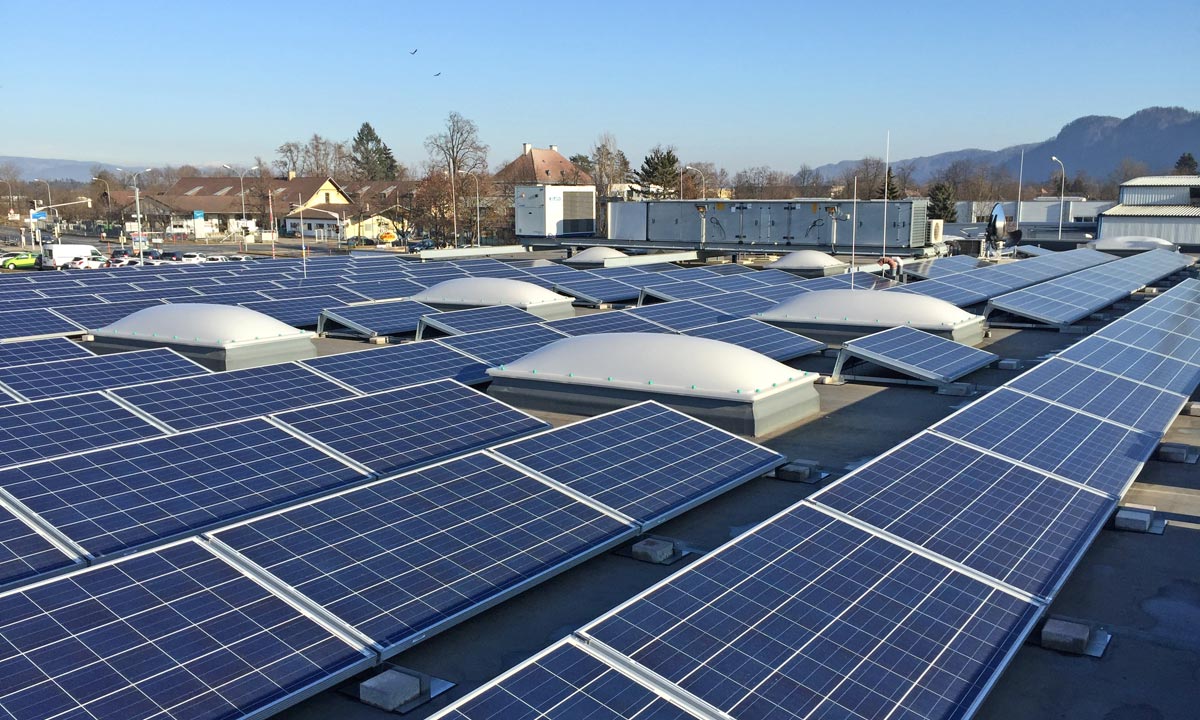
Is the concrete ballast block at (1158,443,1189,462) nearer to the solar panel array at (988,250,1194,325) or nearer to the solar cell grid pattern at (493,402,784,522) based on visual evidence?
the solar cell grid pattern at (493,402,784,522)

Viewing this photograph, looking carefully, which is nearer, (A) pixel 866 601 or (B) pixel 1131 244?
(A) pixel 866 601

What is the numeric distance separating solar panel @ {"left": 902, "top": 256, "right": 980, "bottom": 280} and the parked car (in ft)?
205

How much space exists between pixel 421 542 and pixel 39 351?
1938 cm

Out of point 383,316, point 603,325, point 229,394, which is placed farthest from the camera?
point 383,316

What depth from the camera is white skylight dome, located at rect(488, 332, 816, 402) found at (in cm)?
1984

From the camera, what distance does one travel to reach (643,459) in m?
15.1

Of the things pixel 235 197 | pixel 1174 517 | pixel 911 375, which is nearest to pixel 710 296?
pixel 911 375

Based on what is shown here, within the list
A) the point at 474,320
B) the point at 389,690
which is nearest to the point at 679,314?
the point at 474,320

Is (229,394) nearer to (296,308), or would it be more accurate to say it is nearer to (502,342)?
(502,342)

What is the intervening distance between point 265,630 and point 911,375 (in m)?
18.7

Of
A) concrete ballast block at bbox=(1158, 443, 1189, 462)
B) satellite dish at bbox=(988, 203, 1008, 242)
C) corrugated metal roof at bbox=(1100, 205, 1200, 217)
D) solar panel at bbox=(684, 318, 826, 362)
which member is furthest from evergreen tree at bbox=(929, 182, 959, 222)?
concrete ballast block at bbox=(1158, 443, 1189, 462)

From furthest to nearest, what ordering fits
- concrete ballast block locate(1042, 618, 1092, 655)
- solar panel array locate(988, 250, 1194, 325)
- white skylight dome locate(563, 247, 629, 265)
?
white skylight dome locate(563, 247, 629, 265), solar panel array locate(988, 250, 1194, 325), concrete ballast block locate(1042, 618, 1092, 655)

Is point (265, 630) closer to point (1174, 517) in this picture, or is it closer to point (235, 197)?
point (1174, 517)

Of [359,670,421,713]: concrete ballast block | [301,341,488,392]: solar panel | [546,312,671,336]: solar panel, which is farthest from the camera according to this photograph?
[546,312,671,336]: solar panel
